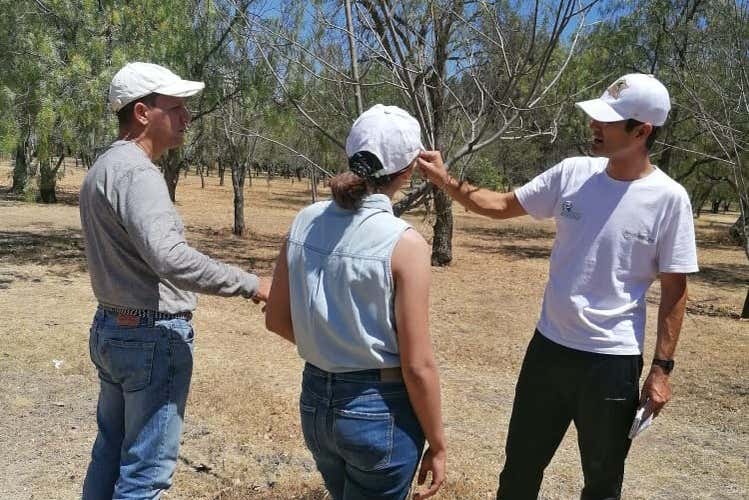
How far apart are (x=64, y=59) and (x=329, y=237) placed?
8145 millimetres

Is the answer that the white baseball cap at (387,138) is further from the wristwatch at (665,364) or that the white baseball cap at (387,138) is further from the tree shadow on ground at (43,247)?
the tree shadow on ground at (43,247)

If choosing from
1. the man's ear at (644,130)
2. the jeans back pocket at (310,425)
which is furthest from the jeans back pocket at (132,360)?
the man's ear at (644,130)

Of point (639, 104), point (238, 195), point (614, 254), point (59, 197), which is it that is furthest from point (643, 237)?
point (59, 197)

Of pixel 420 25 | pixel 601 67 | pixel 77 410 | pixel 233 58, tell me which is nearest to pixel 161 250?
pixel 420 25

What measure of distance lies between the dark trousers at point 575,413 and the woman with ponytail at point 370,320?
0.74 m

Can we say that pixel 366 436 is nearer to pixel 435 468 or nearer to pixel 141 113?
pixel 435 468

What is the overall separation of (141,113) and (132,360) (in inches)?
30.3

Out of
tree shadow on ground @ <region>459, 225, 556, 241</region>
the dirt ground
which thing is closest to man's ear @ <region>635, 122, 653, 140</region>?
the dirt ground

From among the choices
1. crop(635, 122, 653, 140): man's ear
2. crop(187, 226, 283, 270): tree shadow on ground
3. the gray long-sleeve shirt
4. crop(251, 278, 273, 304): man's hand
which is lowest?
crop(187, 226, 283, 270): tree shadow on ground

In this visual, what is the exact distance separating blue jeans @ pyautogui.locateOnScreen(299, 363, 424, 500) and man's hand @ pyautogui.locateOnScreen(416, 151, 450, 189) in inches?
31.3

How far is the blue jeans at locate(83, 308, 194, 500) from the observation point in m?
2.02

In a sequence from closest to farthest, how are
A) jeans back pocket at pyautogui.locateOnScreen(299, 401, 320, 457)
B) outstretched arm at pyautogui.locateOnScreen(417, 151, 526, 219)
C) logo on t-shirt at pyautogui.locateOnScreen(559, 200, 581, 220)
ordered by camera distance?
jeans back pocket at pyautogui.locateOnScreen(299, 401, 320, 457) → logo on t-shirt at pyautogui.locateOnScreen(559, 200, 581, 220) → outstretched arm at pyautogui.locateOnScreen(417, 151, 526, 219)

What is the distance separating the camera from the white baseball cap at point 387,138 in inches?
62.7

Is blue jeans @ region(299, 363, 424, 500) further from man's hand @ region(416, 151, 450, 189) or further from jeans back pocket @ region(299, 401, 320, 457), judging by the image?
man's hand @ region(416, 151, 450, 189)
